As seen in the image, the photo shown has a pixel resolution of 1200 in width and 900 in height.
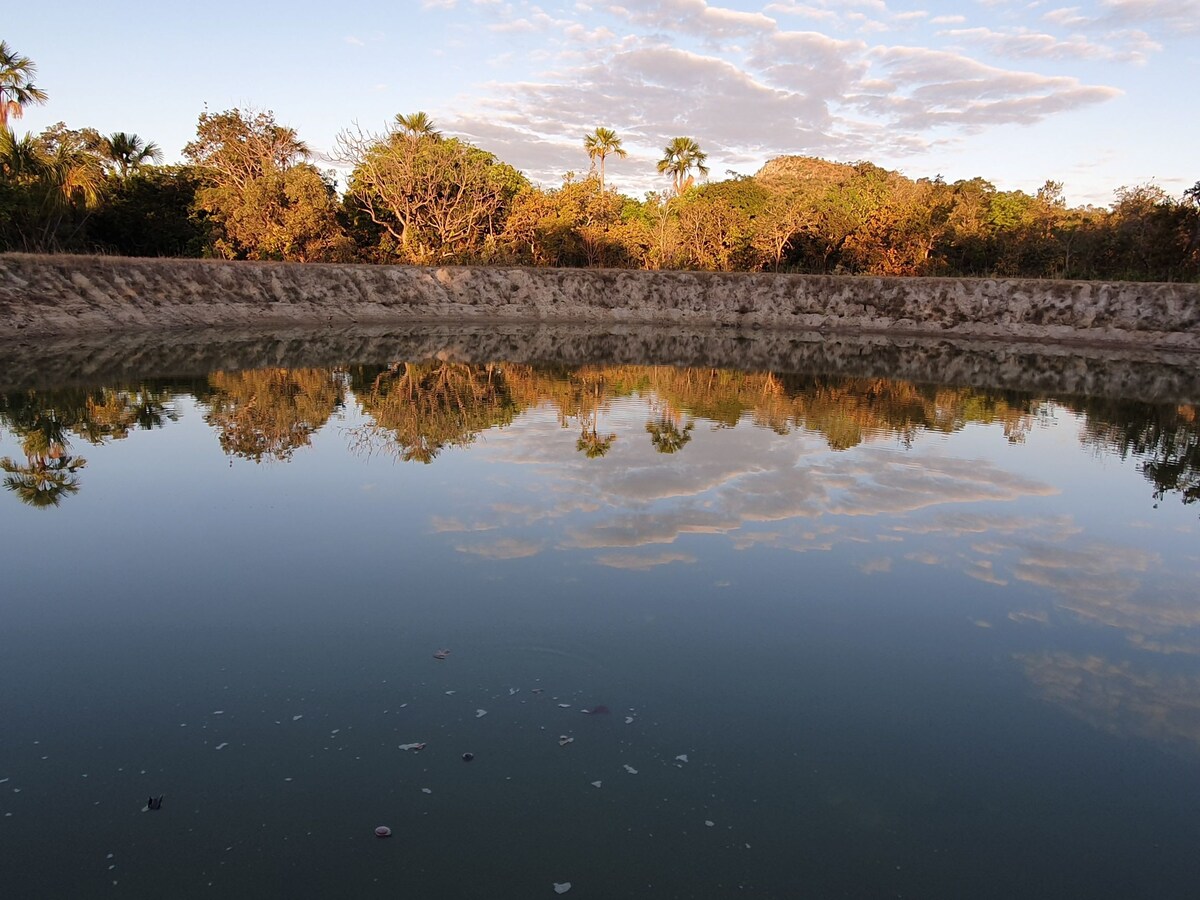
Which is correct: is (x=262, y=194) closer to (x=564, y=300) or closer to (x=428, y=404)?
(x=564, y=300)

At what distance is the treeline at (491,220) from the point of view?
47.5 m

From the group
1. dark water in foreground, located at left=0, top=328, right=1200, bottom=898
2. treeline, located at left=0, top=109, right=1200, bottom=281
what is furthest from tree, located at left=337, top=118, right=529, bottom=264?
dark water in foreground, located at left=0, top=328, right=1200, bottom=898

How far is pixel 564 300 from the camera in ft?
170

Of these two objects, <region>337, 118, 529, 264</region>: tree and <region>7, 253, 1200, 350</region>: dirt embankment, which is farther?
<region>337, 118, 529, 264</region>: tree

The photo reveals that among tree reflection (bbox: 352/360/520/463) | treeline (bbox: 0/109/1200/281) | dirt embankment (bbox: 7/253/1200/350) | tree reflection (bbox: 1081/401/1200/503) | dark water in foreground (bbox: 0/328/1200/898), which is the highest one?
treeline (bbox: 0/109/1200/281)

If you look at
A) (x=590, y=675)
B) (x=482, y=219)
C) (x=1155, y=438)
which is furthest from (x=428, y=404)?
(x=482, y=219)

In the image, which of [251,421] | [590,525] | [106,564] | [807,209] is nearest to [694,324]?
[807,209]

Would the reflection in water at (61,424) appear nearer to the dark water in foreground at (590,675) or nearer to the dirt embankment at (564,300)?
the dark water in foreground at (590,675)

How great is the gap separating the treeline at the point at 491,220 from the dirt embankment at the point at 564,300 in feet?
21.5

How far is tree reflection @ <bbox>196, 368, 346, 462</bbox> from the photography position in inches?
666

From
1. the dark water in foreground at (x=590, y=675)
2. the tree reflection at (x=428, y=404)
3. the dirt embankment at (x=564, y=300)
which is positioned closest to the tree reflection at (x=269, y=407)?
the dark water in foreground at (x=590, y=675)

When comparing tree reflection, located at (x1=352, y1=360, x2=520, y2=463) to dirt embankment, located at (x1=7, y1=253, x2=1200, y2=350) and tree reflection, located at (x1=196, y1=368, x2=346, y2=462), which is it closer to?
tree reflection, located at (x1=196, y1=368, x2=346, y2=462)

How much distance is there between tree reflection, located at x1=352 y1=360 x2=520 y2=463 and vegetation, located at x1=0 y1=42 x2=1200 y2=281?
28.7m

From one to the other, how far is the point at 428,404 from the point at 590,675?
50.6 feet
